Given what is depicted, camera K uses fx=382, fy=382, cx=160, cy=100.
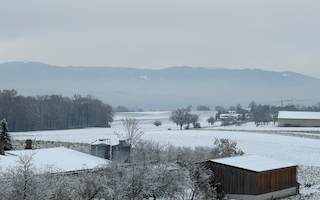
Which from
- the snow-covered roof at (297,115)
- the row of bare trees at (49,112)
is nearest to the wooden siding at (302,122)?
the snow-covered roof at (297,115)

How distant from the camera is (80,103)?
120188 mm

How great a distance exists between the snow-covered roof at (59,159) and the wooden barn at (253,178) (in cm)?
981

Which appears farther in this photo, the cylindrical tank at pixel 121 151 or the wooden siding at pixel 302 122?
the wooden siding at pixel 302 122

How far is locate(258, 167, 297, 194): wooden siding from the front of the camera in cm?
3036

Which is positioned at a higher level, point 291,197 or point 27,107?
point 27,107

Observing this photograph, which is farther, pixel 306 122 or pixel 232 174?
pixel 306 122

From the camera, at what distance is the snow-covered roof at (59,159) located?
28.8 m

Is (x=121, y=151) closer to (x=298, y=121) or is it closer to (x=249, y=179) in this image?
(x=249, y=179)

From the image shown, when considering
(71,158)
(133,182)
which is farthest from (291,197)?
(71,158)

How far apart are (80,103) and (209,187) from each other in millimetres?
94300

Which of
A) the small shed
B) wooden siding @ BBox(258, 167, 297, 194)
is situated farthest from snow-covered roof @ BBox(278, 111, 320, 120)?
wooden siding @ BBox(258, 167, 297, 194)

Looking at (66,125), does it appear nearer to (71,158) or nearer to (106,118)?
(106,118)

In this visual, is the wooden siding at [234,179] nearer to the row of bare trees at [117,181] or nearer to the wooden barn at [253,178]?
the wooden barn at [253,178]

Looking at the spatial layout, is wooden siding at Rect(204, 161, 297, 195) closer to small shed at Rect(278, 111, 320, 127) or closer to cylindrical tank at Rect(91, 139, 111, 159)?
cylindrical tank at Rect(91, 139, 111, 159)
